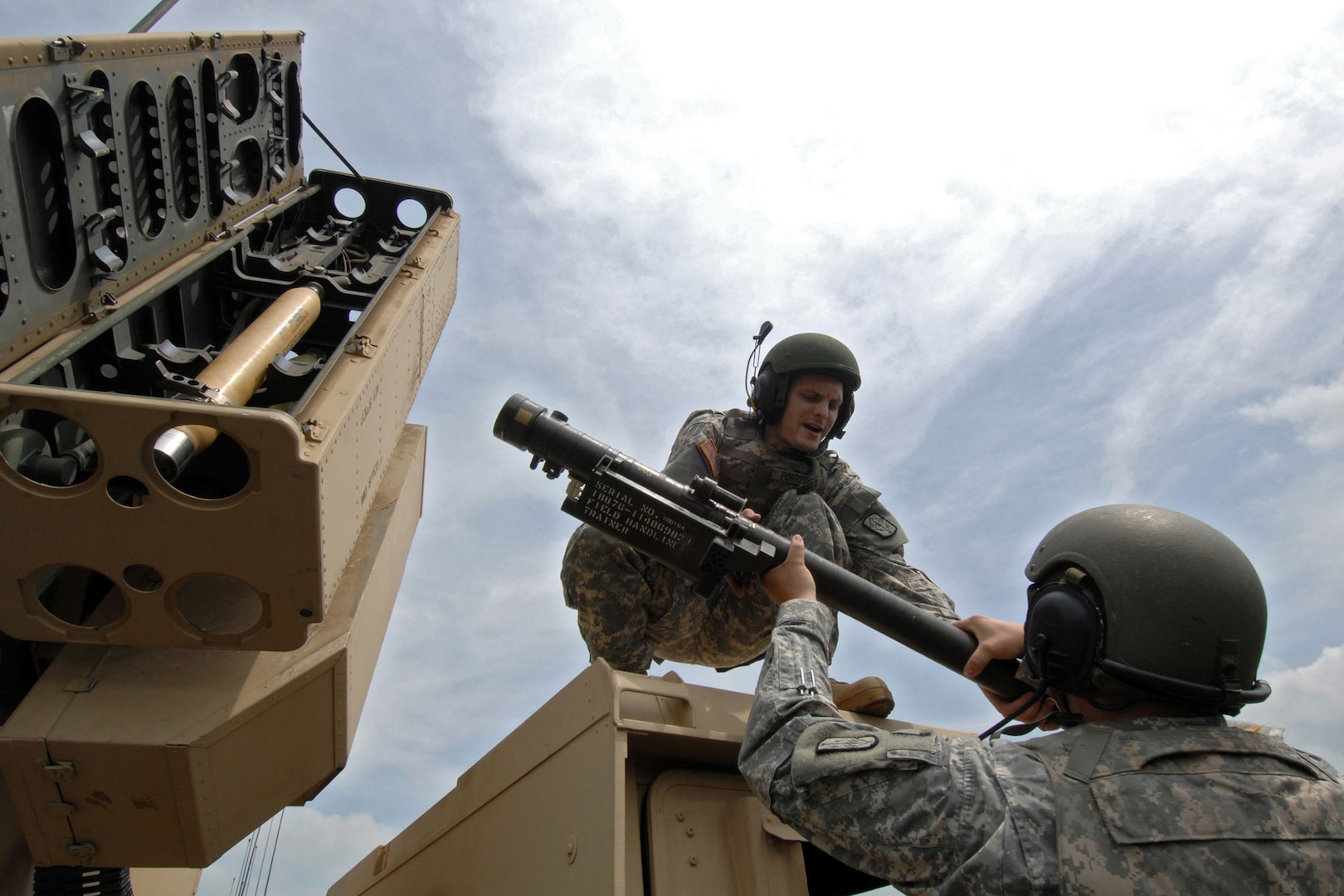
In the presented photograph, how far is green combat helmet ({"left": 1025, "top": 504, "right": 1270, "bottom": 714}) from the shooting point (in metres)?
2.02

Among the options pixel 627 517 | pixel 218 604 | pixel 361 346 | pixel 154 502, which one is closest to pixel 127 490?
pixel 154 502

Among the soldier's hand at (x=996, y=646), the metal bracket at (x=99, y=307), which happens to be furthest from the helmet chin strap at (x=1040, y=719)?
the metal bracket at (x=99, y=307)

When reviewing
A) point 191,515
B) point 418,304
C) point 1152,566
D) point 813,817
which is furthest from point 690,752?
point 418,304

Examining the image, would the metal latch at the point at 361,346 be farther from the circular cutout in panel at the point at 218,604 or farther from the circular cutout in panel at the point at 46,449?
the circular cutout in panel at the point at 218,604

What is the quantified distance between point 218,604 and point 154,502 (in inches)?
25.0

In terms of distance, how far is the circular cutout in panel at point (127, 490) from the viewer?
267cm

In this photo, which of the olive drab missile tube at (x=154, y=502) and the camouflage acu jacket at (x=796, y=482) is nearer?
the olive drab missile tube at (x=154, y=502)

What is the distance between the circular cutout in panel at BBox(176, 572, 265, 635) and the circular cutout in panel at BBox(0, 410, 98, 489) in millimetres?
519

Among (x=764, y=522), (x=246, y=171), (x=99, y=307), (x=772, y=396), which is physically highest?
(x=246, y=171)

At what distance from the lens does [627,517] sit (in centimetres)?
318

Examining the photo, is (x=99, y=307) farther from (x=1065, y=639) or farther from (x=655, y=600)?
(x=1065, y=639)

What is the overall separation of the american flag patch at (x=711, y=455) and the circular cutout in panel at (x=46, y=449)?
239 centimetres

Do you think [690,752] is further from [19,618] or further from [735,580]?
[19,618]

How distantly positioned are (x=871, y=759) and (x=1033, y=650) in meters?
0.54
